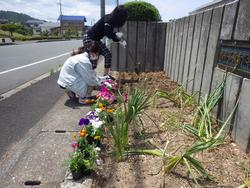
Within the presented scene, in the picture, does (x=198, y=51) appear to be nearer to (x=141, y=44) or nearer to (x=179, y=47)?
(x=179, y=47)

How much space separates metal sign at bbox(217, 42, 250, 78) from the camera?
2.12m

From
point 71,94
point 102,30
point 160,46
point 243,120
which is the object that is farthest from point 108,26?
point 243,120

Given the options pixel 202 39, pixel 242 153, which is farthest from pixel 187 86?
pixel 242 153

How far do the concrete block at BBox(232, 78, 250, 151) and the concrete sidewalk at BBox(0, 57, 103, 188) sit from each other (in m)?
1.70

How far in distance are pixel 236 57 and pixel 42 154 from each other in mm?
2208

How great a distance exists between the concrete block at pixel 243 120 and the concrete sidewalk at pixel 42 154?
5.57 feet

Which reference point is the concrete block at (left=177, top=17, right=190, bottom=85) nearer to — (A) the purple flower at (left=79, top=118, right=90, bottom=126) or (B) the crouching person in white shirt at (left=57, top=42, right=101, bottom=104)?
(B) the crouching person in white shirt at (left=57, top=42, right=101, bottom=104)

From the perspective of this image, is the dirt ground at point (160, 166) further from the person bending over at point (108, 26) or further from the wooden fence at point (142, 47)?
the wooden fence at point (142, 47)

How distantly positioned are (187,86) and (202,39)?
0.89 meters

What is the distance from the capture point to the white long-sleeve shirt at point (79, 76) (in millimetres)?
3686

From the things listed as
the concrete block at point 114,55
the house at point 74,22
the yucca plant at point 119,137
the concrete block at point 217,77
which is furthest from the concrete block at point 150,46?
the house at point 74,22

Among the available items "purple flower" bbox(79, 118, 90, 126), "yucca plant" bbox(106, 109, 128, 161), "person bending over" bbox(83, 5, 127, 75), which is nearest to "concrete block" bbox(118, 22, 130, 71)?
"person bending over" bbox(83, 5, 127, 75)

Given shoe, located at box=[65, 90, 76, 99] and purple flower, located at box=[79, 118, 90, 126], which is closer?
purple flower, located at box=[79, 118, 90, 126]

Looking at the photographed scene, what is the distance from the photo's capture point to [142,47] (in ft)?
19.1
